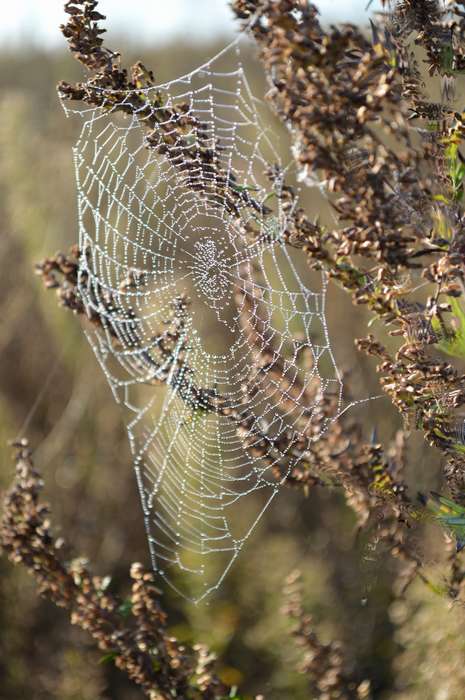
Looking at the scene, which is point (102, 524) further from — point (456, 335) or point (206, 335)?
point (456, 335)

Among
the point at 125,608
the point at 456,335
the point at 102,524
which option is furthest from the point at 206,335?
the point at 456,335

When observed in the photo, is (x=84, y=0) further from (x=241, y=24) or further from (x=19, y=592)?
(x=19, y=592)

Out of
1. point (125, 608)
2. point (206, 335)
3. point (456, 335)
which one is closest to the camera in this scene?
point (456, 335)

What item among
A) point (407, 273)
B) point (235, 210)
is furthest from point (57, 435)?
point (407, 273)

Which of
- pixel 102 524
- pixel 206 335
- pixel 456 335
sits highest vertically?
pixel 206 335

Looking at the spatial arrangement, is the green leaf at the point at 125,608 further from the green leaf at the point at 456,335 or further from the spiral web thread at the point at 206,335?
the green leaf at the point at 456,335

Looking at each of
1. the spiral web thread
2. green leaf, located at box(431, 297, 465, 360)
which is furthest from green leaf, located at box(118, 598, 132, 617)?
green leaf, located at box(431, 297, 465, 360)
